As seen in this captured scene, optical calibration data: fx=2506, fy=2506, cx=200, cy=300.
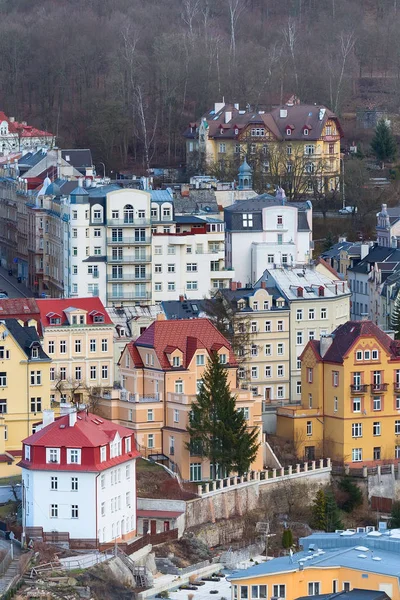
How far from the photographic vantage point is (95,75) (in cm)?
15112

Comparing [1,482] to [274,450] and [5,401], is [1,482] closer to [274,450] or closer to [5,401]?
[5,401]

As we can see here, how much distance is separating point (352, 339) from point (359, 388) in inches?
69.7

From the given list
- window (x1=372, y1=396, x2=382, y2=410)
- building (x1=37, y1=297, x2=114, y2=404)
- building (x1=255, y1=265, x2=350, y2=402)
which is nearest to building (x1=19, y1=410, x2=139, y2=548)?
building (x1=37, y1=297, x2=114, y2=404)

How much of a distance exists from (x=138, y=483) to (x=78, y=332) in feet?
34.0

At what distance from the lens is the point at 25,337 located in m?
85.9

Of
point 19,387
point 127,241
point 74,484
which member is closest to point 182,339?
point 19,387

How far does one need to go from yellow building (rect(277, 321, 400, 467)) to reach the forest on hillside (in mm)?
46439

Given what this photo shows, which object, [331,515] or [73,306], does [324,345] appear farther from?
[73,306]

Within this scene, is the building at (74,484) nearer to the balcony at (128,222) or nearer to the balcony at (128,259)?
the balcony at (128,259)

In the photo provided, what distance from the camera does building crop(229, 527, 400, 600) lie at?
6844 cm

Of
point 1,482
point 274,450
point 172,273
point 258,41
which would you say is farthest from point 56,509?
point 258,41

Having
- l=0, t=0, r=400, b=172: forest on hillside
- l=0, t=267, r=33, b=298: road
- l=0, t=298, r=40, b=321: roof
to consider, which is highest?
l=0, t=0, r=400, b=172: forest on hillside

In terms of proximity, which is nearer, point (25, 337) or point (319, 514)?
point (319, 514)

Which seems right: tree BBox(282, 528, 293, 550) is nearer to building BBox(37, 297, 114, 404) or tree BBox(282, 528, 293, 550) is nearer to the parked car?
building BBox(37, 297, 114, 404)
